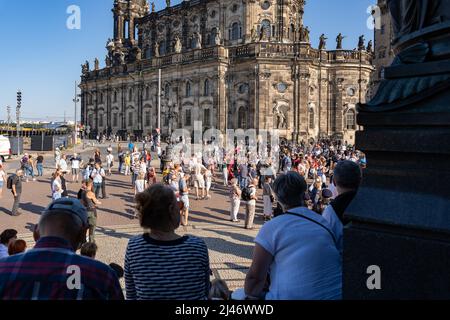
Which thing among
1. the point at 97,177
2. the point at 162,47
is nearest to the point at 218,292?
the point at 97,177

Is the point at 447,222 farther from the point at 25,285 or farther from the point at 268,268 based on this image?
the point at 25,285

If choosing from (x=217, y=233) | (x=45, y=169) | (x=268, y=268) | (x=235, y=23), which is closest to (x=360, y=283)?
(x=268, y=268)

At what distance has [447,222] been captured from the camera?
8.76ft

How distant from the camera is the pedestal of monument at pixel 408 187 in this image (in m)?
2.76

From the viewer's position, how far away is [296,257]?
280cm

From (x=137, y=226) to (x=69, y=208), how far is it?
1081cm

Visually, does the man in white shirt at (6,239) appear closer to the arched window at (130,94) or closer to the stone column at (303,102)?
the stone column at (303,102)

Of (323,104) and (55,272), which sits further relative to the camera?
(323,104)

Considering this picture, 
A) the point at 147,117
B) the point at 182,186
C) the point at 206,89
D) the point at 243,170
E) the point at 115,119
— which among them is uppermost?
the point at 206,89

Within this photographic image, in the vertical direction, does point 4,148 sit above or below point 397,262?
above

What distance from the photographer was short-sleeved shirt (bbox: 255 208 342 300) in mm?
2799

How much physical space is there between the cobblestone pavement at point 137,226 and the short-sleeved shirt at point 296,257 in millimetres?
4644

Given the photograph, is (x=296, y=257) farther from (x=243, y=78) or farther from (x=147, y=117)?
(x=147, y=117)

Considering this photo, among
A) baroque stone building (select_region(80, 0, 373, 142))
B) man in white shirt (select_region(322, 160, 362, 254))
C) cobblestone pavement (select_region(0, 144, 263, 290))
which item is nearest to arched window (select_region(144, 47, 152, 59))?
baroque stone building (select_region(80, 0, 373, 142))
